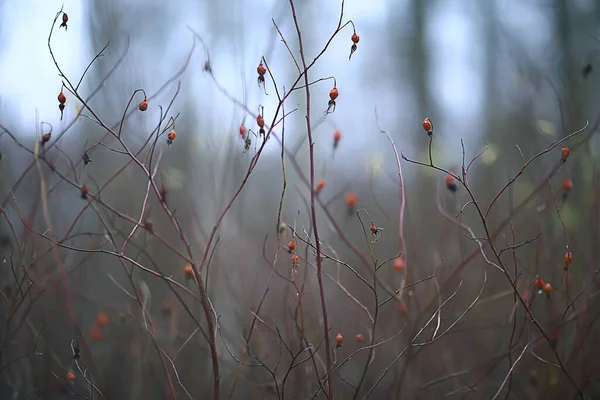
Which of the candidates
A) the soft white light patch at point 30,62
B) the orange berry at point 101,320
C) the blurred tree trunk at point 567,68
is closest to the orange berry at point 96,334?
the orange berry at point 101,320

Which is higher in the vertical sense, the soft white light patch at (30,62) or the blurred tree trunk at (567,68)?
the blurred tree trunk at (567,68)

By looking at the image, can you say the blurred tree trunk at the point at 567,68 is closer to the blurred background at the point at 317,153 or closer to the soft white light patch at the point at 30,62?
the blurred background at the point at 317,153

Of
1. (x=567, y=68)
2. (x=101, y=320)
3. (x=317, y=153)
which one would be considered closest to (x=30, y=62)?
(x=101, y=320)

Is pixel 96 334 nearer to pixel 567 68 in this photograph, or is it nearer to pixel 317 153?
pixel 317 153

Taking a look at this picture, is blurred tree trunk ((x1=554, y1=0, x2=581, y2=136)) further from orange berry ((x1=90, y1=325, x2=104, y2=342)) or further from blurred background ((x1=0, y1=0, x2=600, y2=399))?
orange berry ((x1=90, y1=325, x2=104, y2=342))

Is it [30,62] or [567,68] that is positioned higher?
[567,68]

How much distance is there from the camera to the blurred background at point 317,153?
4.07 feet

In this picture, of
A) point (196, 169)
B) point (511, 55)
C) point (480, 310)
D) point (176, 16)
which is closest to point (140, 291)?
point (196, 169)

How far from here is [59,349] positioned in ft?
4.12

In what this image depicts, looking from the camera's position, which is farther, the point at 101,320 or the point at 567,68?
the point at 567,68

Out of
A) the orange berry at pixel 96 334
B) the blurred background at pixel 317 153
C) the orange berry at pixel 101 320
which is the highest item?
the blurred background at pixel 317 153

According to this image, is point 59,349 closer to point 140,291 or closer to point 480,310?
point 140,291

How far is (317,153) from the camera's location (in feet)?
4.50

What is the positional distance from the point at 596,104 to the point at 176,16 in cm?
129
